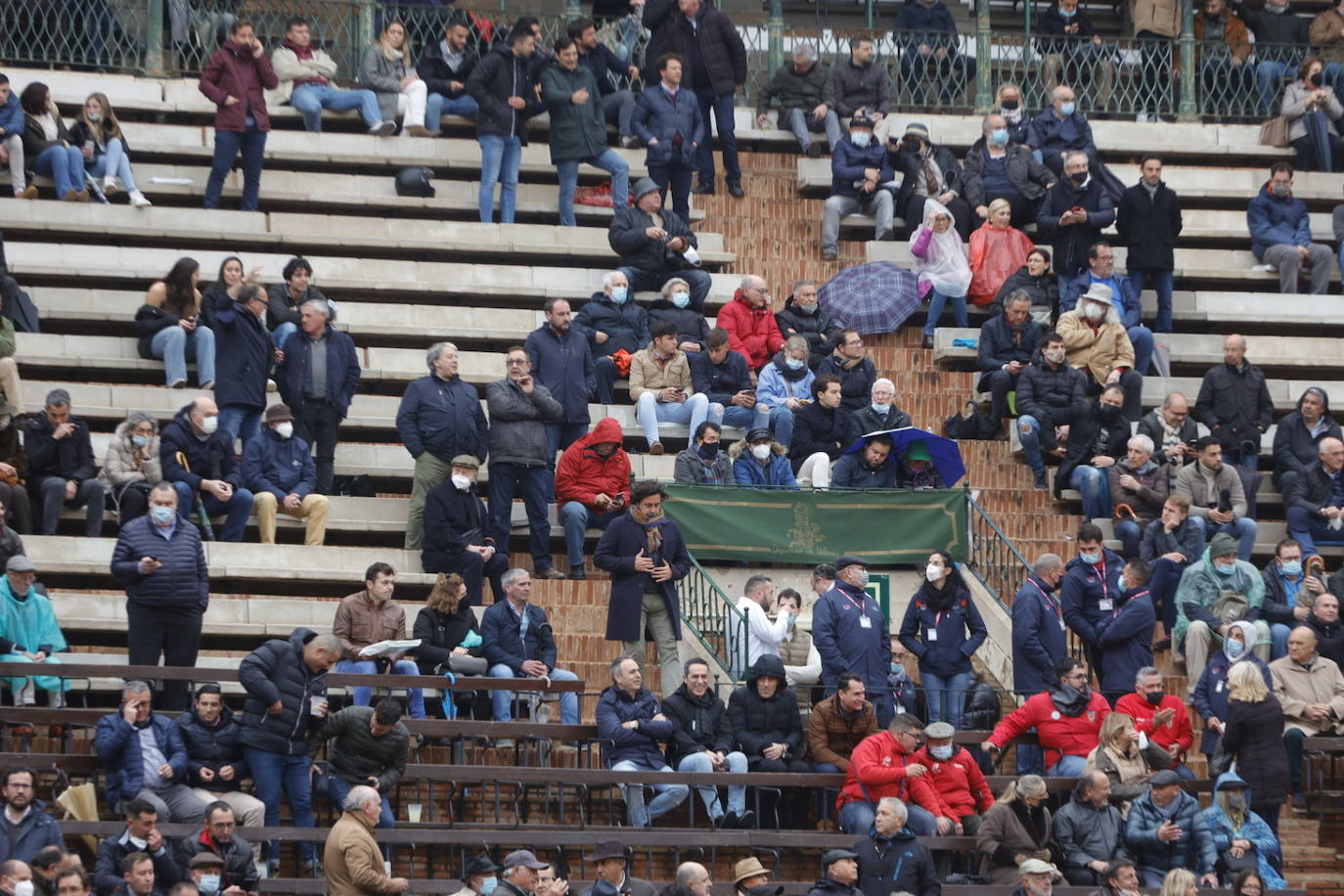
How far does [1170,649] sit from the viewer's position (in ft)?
75.4

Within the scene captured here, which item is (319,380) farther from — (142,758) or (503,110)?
(142,758)

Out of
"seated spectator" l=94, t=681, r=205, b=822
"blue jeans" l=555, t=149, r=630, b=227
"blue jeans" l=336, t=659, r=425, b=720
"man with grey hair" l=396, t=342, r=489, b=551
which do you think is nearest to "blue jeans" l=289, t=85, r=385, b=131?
"blue jeans" l=555, t=149, r=630, b=227

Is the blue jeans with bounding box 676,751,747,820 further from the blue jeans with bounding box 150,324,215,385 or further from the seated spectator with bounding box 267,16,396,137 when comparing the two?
the seated spectator with bounding box 267,16,396,137

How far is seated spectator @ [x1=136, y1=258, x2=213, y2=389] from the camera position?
24.4 m

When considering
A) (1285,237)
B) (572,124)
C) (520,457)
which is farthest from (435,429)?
(1285,237)

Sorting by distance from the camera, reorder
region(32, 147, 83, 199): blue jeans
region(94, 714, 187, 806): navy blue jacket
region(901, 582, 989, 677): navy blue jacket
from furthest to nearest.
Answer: region(32, 147, 83, 199): blue jeans
region(901, 582, 989, 677): navy blue jacket
region(94, 714, 187, 806): navy blue jacket

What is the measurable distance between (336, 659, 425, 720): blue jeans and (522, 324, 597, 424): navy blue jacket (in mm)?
3758

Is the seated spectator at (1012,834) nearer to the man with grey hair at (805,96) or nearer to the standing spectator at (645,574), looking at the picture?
the standing spectator at (645,574)

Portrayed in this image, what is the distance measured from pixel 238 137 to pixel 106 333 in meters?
2.43

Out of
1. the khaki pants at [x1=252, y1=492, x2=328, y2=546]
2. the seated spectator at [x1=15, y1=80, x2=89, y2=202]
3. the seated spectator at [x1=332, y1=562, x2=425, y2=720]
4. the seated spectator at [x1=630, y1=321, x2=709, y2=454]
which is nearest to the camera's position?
the seated spectator at [x1=332, y1=562, x2=425, y2=720]

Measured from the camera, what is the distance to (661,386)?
24.6 metres

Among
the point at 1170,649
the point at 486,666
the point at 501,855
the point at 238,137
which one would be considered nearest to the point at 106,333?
the point at 238,137

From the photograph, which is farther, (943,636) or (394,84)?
(394,84)

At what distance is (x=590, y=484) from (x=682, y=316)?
3032mm
